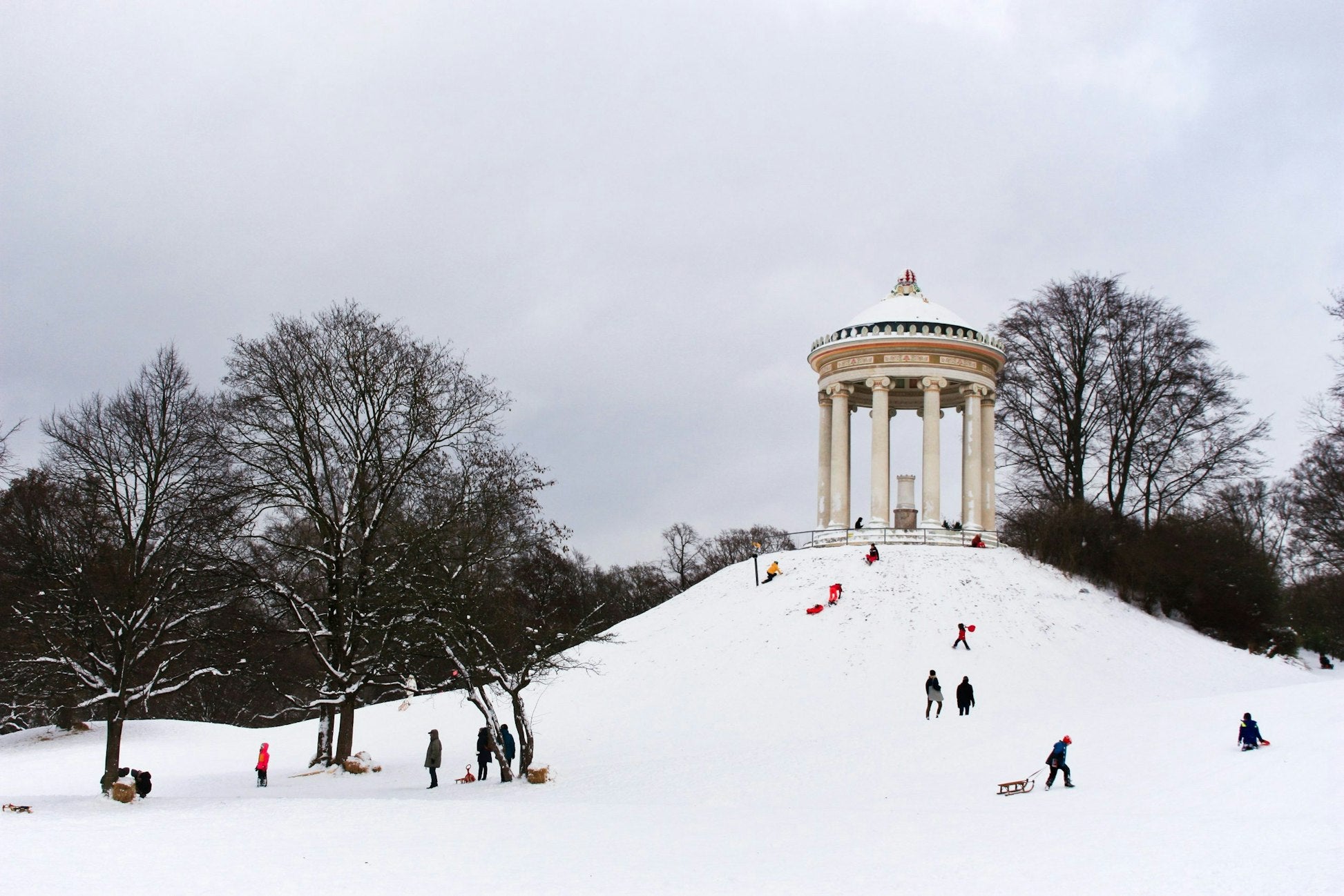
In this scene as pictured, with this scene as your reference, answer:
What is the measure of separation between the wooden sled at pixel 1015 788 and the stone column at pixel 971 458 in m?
23.8

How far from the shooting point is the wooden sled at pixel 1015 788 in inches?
732

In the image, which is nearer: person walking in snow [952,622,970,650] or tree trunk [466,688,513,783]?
tree trunk [466,688,513,783]

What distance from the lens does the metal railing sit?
132ft

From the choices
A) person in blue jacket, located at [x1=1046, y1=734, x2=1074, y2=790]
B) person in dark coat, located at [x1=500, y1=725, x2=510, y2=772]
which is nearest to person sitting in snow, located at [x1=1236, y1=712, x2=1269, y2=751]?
person in blue jacket, located at [x1=1046, y1=734, x2=1074, y2=790]

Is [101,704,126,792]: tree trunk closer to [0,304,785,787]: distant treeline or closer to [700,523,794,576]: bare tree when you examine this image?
[0,304,785,787]: distant treeline

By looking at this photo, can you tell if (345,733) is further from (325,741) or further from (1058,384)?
(1058,384)

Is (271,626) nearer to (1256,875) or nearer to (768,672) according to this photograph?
(768,672)

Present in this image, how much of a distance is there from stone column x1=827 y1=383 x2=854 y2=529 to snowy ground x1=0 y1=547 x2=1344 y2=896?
10.5 feet

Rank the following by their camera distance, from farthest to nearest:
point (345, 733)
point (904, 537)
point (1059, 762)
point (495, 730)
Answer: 1. point (904, 537)
2. point (345, 733)
3. point (495, 730)
4. point (1059, 762)

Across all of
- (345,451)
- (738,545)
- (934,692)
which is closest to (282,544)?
(345,451)

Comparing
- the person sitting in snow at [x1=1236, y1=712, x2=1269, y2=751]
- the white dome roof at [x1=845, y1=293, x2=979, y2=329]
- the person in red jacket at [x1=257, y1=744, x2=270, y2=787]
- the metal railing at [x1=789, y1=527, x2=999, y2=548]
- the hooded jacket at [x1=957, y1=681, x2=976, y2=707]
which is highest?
the white dome roof at [x1=845, y1=293, x2=979, y2=329]

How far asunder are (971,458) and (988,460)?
98cm

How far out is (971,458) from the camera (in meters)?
43.0

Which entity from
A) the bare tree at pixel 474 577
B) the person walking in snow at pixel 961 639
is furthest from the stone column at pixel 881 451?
the bare tree at pixel 474 577
